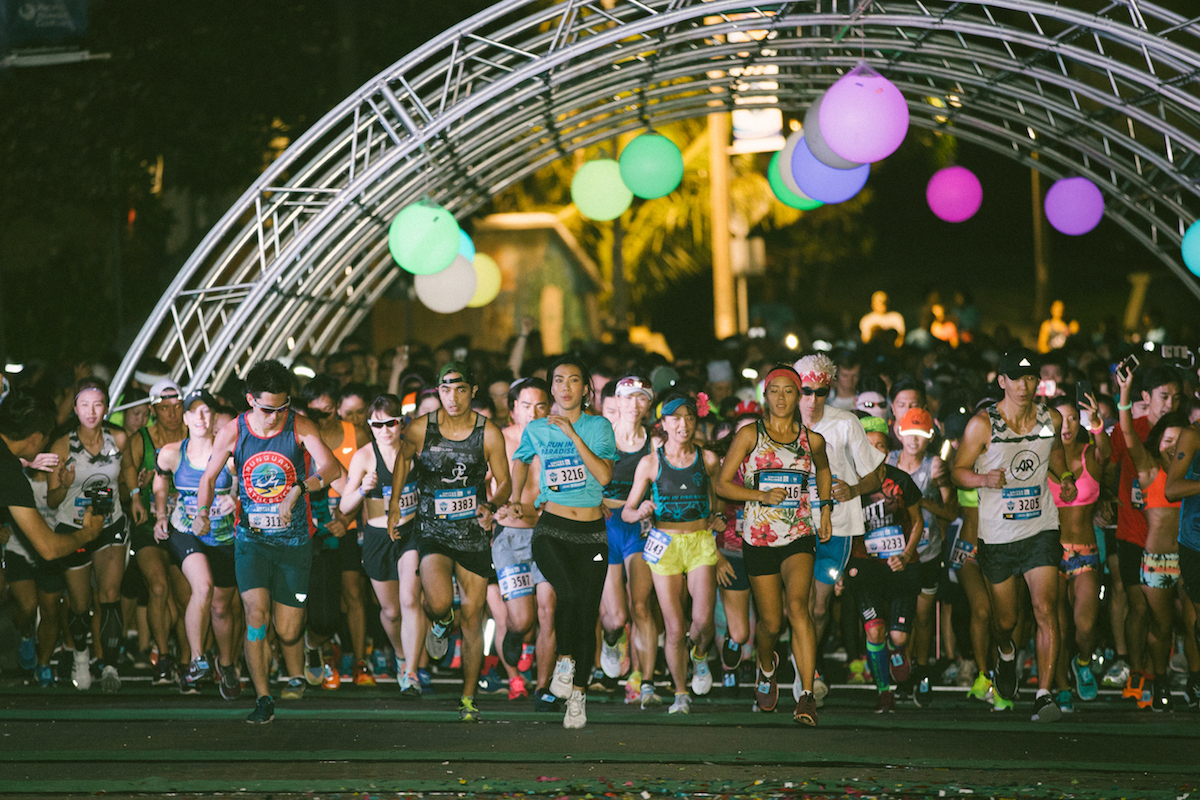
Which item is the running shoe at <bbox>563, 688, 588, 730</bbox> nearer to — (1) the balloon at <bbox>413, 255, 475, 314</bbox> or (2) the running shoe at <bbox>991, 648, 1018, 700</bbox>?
(2) the running shoe at <bbox>991, 648, 1018, 700</bbox>

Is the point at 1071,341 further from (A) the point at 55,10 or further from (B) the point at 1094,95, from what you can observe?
(A) the point at 55,10

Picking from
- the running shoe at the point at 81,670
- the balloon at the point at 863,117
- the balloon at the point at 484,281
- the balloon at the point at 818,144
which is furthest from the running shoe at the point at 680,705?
the balloon at the point at 484,281

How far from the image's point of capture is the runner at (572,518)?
26.7ft

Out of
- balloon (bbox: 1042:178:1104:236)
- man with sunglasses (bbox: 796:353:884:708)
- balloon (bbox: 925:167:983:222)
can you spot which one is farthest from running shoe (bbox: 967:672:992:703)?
balloon (bbox: 925:167:983:222)

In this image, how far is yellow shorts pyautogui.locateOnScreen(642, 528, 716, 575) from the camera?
28.0 ft

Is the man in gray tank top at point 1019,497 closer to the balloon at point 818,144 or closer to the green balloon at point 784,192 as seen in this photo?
the balloon at point 818,144

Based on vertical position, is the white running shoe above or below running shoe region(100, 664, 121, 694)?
below

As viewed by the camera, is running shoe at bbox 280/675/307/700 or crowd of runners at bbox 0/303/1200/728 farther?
running shoe at bbox 280/675/307/700

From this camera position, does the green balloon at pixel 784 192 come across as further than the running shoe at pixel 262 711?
Yes

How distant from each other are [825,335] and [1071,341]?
3100mm

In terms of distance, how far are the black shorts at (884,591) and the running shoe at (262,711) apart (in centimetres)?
370

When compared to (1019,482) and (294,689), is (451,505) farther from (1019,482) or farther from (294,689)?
(1019,482)

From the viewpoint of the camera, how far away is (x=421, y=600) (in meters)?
8.98

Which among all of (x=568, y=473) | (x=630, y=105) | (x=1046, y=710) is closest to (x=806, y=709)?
(x=1046, y=710)
